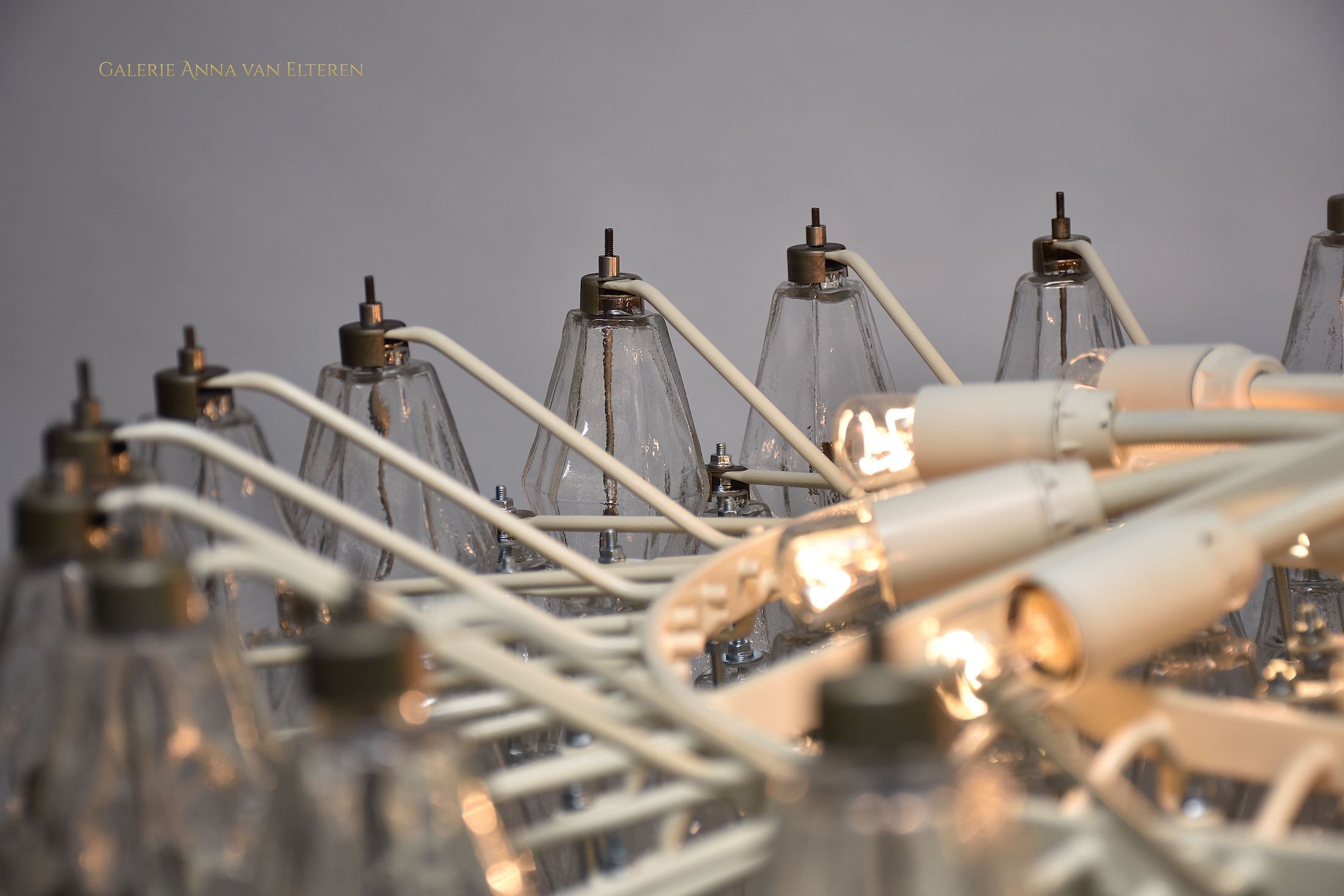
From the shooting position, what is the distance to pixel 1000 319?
2.25m

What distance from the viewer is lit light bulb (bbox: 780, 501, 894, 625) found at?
53 cm

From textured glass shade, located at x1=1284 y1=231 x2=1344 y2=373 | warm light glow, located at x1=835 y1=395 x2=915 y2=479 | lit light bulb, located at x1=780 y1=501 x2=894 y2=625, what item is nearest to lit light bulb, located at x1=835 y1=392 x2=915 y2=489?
warm light glow, located at x1=835 y1=395 x2=915 y2=479

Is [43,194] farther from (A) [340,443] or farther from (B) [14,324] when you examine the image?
(A) [340,443]

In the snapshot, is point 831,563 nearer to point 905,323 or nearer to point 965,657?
point 965,657

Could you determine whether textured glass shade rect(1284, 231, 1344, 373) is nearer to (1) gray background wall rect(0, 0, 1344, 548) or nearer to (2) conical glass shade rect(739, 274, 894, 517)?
(2) conical glass shade rect(739, 274, 894, 517)

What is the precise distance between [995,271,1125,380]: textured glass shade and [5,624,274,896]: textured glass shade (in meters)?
0.82

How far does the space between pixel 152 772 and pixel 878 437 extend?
398 millimetres

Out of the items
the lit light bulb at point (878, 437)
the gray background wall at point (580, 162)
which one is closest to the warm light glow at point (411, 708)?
the lit light bulb at point (878, 437)

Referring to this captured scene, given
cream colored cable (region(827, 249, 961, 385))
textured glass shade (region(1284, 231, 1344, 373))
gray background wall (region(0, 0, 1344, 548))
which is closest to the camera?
cream colored cable (region(827, 249, 961, 385))

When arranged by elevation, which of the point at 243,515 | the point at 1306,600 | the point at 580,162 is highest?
the point at 580,162

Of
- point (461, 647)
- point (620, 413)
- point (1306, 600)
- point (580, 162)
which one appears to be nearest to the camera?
point (461, 647)

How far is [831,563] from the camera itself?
529mm

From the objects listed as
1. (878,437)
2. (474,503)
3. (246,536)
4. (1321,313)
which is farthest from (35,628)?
(1321,313)

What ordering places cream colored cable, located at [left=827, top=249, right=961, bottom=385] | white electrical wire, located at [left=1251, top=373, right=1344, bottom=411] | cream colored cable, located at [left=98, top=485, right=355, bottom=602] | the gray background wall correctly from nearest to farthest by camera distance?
cream colored cable, located at [left=98, top=485, right=355, bottom=602] < white electrical wire, located at [left=1251, top=373, right=1344, bottom=411] < cream colored cable, located at [left=827, top=249, right=961, bottom=385] < the gray background wall
